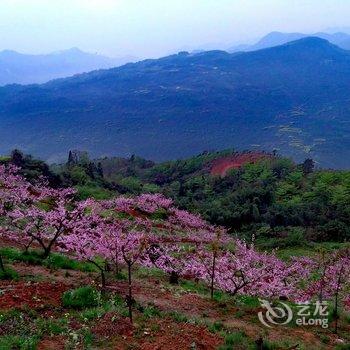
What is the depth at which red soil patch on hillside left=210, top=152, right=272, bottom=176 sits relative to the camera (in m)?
96.9

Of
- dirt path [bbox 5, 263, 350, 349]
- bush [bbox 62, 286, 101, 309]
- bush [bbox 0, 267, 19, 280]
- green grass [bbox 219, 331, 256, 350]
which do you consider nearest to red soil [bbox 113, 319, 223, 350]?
green grass [bbox 219, 331, 256, 350]

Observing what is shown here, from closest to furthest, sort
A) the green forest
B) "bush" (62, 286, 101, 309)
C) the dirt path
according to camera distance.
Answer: "bush" (62, 286, 101, 309), the dirt path, the green forest

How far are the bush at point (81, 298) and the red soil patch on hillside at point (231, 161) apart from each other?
258 feet

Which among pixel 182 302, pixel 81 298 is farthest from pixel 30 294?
pixel 182 302

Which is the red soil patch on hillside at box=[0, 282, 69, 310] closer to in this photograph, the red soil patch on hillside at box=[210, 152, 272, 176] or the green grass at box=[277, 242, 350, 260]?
→ the green grass at box=[277, 242, 350, 260]

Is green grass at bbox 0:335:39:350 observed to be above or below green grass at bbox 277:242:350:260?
above

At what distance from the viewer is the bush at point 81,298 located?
14406mm

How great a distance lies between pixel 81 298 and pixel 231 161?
9049 centimetres

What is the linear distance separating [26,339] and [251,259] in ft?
39.7

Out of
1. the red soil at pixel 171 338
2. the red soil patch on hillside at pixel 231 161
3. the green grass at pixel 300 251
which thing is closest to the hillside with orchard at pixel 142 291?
the red soil at pixel 171 338

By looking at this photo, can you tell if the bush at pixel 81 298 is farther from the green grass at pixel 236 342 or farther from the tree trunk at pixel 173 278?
the tree trunk at pixel 173 278

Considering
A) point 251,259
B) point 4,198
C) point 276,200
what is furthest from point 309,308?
point 276,200

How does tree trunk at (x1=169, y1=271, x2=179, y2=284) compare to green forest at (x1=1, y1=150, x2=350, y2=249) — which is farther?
green forest at (x1=1, y1=150, x2=350, y2=249)

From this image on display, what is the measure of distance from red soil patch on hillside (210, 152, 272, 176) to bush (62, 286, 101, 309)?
7850 cm
